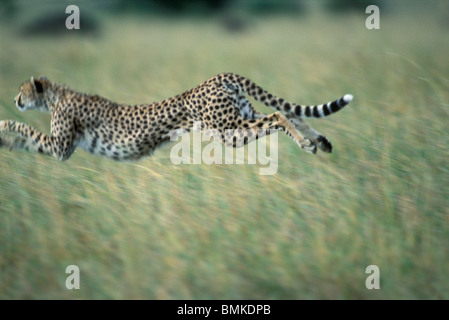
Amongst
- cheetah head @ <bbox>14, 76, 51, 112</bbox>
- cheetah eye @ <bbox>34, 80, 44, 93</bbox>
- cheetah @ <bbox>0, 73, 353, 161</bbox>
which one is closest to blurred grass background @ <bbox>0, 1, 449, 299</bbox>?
cheetah @ <bbox>0, 73, 353, 161</bbox>

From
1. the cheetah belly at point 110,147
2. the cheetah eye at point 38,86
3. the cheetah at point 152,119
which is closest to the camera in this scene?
the cheetah at point 152,119

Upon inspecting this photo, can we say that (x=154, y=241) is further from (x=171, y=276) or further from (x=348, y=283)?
(x=348, y=283)

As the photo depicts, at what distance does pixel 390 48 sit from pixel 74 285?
294 inches

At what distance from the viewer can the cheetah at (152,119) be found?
16.3 ft

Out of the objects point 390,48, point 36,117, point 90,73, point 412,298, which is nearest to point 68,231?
point 412,298

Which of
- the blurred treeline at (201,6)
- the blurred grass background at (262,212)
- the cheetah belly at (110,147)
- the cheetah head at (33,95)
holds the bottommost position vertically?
the blurred grass background at (262,212)

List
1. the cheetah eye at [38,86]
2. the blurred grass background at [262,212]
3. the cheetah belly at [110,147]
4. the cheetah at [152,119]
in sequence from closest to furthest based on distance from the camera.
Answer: the blurred grass background at [262,212], the cheetah at [152,119], the cheetah belly at [110,147], the cheetah eye at [38,86]

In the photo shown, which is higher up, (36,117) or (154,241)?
(36,117)

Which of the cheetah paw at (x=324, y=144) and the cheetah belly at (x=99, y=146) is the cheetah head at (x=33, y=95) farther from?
the cheetah paw at (x=324, y=144)

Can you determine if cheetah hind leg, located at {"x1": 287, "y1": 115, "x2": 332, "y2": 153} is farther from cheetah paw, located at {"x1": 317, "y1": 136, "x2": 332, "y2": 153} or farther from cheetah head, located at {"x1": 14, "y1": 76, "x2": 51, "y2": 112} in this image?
cheetah head, located at {"x1": 14, "y1": 76, "x2": 51, "y2": 112}

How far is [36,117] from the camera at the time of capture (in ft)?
24.7

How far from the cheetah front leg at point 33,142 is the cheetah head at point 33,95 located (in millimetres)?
224

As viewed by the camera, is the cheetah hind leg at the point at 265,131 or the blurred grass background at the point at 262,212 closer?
the blurred grass background at the point at 262,212

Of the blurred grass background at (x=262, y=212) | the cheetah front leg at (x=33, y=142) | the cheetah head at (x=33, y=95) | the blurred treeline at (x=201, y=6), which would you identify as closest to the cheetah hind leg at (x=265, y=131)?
the blurred grass background at (x=262, y=212)
